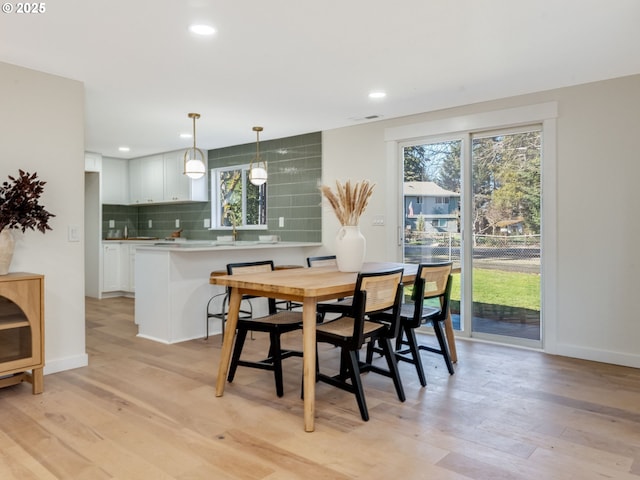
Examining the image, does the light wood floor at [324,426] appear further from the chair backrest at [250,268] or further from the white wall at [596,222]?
the chair backrest at [250,268]

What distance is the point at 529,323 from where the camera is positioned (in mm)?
4199

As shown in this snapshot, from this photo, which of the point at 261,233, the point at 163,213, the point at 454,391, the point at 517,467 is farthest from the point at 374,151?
the point at 163,213

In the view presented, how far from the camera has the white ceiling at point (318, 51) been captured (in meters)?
2.49

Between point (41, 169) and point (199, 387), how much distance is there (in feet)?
6.42

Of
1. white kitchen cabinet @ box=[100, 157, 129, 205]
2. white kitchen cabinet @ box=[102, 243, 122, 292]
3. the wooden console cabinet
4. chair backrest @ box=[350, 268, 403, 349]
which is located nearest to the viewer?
chair backrest @ box=[350, 268, 403, 349]

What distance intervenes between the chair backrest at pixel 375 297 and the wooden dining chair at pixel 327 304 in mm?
547

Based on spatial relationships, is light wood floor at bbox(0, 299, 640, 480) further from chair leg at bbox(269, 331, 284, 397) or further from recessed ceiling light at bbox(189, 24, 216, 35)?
recessed ceiling light at bbox(189, 24, 216, 35)

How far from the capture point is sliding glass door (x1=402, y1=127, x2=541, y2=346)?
418 centimetres

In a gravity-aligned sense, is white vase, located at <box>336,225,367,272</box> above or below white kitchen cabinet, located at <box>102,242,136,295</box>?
above

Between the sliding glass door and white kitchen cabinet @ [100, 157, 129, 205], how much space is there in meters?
5.17

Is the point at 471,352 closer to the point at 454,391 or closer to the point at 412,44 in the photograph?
the point at 454,391

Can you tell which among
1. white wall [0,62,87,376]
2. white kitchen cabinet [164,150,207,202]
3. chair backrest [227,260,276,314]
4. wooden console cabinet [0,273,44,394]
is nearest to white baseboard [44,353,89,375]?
white wall [0,62,87,376]

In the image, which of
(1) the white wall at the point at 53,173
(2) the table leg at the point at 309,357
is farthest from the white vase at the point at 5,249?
(2) the table leg at the point at 309,357

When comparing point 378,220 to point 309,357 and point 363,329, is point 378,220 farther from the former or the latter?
point 309,357
